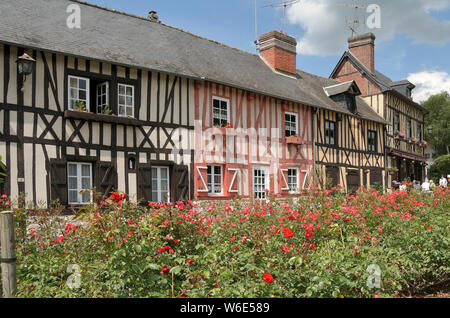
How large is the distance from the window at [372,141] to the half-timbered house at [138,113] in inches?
157

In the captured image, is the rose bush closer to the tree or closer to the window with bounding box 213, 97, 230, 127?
the window with bounding box 213, 97, 230, 127

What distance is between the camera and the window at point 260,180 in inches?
484

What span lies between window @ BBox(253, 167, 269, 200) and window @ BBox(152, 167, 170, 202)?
317 centimetres

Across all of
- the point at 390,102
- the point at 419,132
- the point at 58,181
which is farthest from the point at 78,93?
the point at 419,132

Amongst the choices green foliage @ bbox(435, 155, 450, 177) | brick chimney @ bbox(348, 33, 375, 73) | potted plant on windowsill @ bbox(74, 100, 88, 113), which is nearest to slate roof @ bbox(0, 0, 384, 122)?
potted plant on windowsill @ bbox(74, 100, 88, 113)

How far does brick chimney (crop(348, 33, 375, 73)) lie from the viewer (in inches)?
803


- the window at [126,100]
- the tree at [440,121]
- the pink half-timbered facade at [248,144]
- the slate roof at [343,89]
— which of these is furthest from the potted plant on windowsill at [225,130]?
the tree at [440,121]

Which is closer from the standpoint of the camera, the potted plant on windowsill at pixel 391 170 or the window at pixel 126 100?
the window at pixel 126 100

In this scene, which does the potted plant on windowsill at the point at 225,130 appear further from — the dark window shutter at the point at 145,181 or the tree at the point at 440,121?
the tree at the point at 440,121

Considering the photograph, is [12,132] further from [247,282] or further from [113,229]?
[247,282]

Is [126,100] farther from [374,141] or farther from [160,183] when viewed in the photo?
[374,141]

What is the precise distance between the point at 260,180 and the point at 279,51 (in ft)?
19.6

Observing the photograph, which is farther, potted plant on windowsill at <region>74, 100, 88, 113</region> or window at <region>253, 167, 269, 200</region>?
window at <region>253, 167, 269, 200</region>

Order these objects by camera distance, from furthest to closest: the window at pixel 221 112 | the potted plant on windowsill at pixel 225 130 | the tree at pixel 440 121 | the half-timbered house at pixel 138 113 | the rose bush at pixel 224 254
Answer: the tree at pixel 440 121, the window at pixel 221 112, the potted plant on windowsill at pixel 225 130, the half-timbered house at pixel 138 113, the rose bush at pixel 224 254
